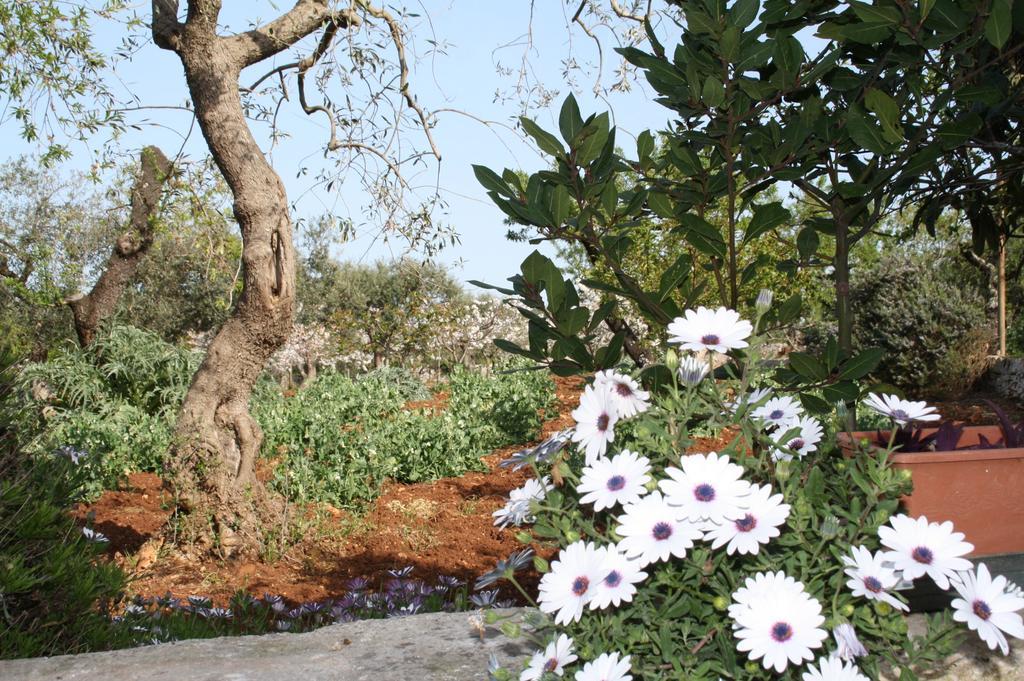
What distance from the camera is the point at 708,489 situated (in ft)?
4.84

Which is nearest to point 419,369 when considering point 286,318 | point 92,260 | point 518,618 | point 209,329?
point 209,329

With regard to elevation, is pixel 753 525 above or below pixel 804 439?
below

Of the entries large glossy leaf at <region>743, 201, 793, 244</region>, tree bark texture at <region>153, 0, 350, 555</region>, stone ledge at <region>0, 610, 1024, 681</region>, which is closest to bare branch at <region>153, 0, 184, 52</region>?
tree bark texture at <region>153, 0, 350, 555</region>

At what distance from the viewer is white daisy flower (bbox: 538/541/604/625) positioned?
58.1 inches

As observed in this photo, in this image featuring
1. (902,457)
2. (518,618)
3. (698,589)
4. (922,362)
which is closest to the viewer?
(698,589)

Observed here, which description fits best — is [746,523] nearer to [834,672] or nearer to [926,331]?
[834,672]

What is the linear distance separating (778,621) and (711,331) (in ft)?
1.73

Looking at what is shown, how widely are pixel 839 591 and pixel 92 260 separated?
22868 millimetres

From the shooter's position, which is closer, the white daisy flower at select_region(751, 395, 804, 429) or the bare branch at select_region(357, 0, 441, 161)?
the white daisy flower at select_region(751, 395, 804, 429)

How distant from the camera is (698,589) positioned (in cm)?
156

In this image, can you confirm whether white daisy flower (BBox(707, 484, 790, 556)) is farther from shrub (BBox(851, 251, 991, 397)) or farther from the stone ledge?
shrub (BBox(851, 251, 991, 397))

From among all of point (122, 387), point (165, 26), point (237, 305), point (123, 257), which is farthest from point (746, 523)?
point (123, 257)

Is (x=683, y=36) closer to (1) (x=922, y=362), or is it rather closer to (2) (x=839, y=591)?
(2) (x=839, y=591)

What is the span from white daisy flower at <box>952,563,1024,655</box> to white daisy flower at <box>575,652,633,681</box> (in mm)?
571
